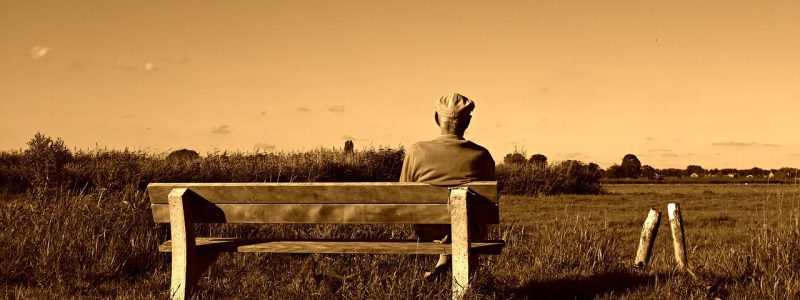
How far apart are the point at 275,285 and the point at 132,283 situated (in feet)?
5.44


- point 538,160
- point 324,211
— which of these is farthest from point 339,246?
point 538,160

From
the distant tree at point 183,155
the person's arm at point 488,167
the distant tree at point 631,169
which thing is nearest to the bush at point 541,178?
the distant tree at point 183,155

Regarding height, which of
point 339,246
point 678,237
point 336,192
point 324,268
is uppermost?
point 336,192

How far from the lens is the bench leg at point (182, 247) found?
5.08 metres

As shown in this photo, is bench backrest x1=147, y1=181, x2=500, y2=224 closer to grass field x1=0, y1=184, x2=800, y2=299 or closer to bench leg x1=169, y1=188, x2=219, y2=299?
bench leg x1=169, y1=188, x2=219, y2=299

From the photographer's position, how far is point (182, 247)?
17.0ft

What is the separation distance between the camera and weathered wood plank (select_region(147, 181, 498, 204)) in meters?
4.69

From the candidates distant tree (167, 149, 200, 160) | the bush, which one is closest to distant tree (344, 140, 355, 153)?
distant tree (167, 149, 200, 160)

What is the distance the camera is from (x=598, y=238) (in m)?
7.72

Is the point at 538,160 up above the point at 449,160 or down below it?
above

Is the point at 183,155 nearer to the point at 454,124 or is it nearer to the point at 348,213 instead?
the point at 454,124

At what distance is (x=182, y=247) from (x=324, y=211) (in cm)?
110

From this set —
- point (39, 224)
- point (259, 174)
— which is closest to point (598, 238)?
point (39, 224)

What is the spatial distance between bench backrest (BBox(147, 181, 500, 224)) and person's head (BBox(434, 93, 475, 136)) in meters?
0.86
